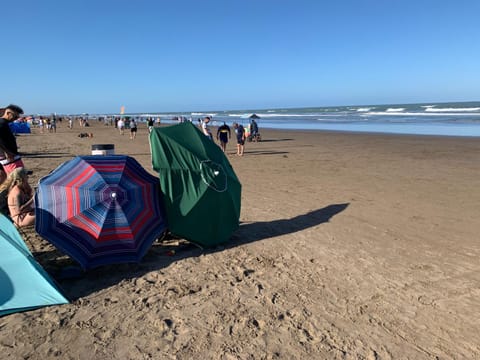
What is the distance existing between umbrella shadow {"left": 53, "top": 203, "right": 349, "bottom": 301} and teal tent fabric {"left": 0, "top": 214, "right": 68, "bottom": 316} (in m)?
0.27

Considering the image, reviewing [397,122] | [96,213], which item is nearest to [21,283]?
[96,213]

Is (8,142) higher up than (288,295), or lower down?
higher up

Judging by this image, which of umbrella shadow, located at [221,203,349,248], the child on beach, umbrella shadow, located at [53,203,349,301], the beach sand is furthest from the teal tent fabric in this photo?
umbrella shadow, located at [221,203,349,248]

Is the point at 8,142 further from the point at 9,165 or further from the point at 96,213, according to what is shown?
the point at 96,213

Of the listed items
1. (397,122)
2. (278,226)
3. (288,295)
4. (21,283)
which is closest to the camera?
(21,283)

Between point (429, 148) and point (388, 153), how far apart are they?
9.98 ft

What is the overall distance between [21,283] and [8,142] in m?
3.20

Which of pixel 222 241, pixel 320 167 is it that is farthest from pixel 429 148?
pixel 222 241

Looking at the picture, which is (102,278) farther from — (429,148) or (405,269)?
Answer: (429,148)

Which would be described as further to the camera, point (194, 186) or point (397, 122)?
point (397, 122)

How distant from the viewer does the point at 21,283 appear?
3.46 meters

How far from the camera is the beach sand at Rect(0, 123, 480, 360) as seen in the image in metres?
3.04

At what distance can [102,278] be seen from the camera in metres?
4.16

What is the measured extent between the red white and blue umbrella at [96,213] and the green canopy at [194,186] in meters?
0.34
